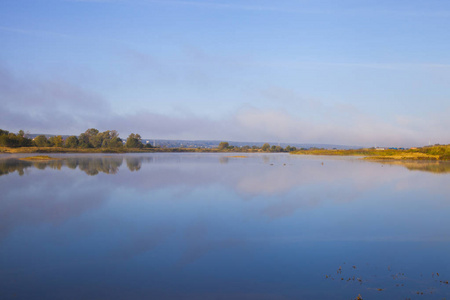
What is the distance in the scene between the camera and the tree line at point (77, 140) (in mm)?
86750

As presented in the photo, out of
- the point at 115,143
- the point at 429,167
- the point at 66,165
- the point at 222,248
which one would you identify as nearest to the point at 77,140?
the point at 115,143

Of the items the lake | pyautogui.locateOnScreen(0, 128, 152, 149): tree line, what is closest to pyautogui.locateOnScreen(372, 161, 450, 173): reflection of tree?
the lake

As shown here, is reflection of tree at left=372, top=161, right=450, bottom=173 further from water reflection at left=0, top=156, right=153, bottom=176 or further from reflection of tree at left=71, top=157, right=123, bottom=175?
reflection of tree at left=71, top=157, right=123, bottom=175

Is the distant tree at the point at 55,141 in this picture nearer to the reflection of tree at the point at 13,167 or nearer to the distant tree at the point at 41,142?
the distant tree at the point at 41,142

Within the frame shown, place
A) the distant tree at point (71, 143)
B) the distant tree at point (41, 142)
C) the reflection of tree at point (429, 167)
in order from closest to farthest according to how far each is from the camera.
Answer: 1. the reflection of tree at point (429, 167)
2. the distant tree at point (41, 142)
3. the distant tree at point (71, 143)

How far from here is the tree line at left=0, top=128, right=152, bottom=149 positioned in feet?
285

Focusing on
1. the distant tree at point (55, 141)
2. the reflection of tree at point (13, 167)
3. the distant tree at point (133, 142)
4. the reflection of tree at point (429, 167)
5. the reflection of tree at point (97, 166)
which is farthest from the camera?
the distant tree at point (133, 142)

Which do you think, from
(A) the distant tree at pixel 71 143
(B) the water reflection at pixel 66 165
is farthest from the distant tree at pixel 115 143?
(B) the water reflection at pixel 66 165

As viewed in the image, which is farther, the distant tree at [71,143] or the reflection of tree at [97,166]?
the distant tree at [71,143]

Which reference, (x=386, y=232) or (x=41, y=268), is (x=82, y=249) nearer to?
(x=41, y=268)

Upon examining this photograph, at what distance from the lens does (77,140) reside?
108625mm

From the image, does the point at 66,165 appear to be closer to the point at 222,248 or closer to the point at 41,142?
the point at 222,248

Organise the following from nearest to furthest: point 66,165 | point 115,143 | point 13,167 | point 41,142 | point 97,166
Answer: point 13,167 < point 97,166 < point 66,165 < point 41,142 < point 115,143

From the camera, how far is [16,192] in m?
17.6
